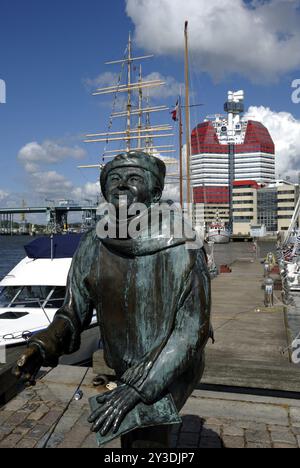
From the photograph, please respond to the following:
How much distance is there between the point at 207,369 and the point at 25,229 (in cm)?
18015

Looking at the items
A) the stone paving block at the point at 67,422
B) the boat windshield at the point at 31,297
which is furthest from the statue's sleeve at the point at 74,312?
the boat windshield at the point at 31,297

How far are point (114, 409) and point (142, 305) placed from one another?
0.50 m

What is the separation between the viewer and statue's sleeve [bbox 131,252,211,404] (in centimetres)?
190

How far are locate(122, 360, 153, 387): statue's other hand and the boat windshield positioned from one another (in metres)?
8.17

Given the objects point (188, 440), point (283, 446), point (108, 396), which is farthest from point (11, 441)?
point (108, 396)

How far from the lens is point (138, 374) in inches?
75.9

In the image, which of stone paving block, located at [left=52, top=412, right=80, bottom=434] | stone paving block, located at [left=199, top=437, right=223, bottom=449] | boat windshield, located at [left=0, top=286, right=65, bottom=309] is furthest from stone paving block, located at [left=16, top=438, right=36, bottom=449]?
boat windshield, located at [left=0, top=286, right=65, bottom=309]

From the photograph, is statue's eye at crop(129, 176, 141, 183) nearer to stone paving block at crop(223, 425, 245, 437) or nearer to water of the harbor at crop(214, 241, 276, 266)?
stone paving block at crop(223, 425, 245, 437)

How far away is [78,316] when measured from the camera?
238cm

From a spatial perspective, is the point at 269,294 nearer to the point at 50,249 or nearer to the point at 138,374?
the point at 50,249

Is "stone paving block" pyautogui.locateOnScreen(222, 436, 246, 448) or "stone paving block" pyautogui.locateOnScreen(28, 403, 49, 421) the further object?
"stone paving block" pyautogui.locateOnScreen(28, 403, 49, 421)

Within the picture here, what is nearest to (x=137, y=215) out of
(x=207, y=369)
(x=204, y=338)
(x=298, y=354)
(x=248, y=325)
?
(x=204, y=338)

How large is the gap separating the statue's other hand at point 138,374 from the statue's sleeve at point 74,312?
18.7 inches

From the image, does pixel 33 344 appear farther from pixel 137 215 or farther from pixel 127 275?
pixel 137 215
